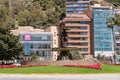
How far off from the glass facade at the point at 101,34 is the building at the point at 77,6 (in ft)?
139

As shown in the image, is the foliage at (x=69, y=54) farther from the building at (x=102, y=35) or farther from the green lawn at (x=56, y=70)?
the building at (x=102, y=35)

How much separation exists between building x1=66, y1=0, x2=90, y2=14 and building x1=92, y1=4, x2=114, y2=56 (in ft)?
139

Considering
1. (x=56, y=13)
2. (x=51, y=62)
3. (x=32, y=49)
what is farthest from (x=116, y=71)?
(x=56, y=13)

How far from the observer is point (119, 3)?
164750mm

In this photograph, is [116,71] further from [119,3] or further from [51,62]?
[119,3]

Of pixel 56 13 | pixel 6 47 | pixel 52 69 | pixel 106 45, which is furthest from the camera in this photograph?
pixel 56 13

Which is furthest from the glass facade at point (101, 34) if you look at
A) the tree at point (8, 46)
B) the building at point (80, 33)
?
the tree at point (8, 46)

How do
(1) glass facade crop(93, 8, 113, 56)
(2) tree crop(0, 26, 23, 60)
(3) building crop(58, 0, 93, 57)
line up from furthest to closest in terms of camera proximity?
1. (3) building crop(58, 0, 93, 57)
2. (1) glass facade crop(93, 8, 113, 56)
3. (2) tree crop(0, 26, 23, 60)

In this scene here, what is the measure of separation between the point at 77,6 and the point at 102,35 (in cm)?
5027

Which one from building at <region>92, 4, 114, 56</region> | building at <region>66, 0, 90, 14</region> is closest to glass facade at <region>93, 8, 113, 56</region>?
building at <region>92, 4, 114, 56</region>

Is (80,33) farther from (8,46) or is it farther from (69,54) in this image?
(69,54)

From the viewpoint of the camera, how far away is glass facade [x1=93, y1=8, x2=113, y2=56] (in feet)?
408

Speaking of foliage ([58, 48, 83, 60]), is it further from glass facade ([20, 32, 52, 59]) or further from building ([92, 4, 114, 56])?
building ([92, 4, 114, 56])

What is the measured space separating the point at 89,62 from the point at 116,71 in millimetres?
8890
